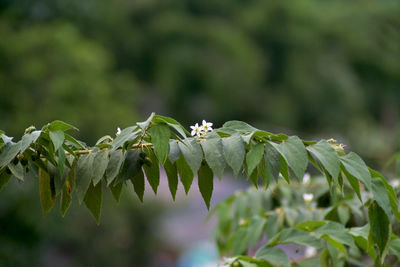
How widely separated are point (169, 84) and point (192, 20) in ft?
7.10

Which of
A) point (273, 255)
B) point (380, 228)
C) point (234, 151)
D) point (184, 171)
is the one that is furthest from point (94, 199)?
point (380, 228)

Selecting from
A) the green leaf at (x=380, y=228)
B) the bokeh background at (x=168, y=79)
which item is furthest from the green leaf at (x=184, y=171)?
the bokeh background at (x=168, y=79)

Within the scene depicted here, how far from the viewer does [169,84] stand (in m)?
12.9

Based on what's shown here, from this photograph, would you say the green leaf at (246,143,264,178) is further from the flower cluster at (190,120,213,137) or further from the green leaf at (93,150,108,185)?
the green leaf at (93,150,108,185)

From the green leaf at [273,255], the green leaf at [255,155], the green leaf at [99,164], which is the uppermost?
the green leaf at [255,155]

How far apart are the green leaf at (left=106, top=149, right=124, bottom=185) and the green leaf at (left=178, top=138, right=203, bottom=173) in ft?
0.35

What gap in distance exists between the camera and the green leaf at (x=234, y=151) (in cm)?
106

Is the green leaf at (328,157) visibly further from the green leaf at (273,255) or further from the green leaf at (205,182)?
the green leaf at (273,255)

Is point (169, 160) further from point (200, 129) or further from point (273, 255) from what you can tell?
point (273, 255)

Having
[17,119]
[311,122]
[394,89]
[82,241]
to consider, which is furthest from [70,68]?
[394,89]

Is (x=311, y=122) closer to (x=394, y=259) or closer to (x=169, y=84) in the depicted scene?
(x=169, y=84)

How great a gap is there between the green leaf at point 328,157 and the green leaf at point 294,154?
0.08ft

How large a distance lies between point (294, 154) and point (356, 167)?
0.39 ft

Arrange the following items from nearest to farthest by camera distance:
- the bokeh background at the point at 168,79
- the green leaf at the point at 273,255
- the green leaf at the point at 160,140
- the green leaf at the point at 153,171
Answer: the green leaf at the point at 160,140 < the green leaf at the point at 153,171 < the green leaf at the point at 273,255 < the bokeh background at the point at 168,79
